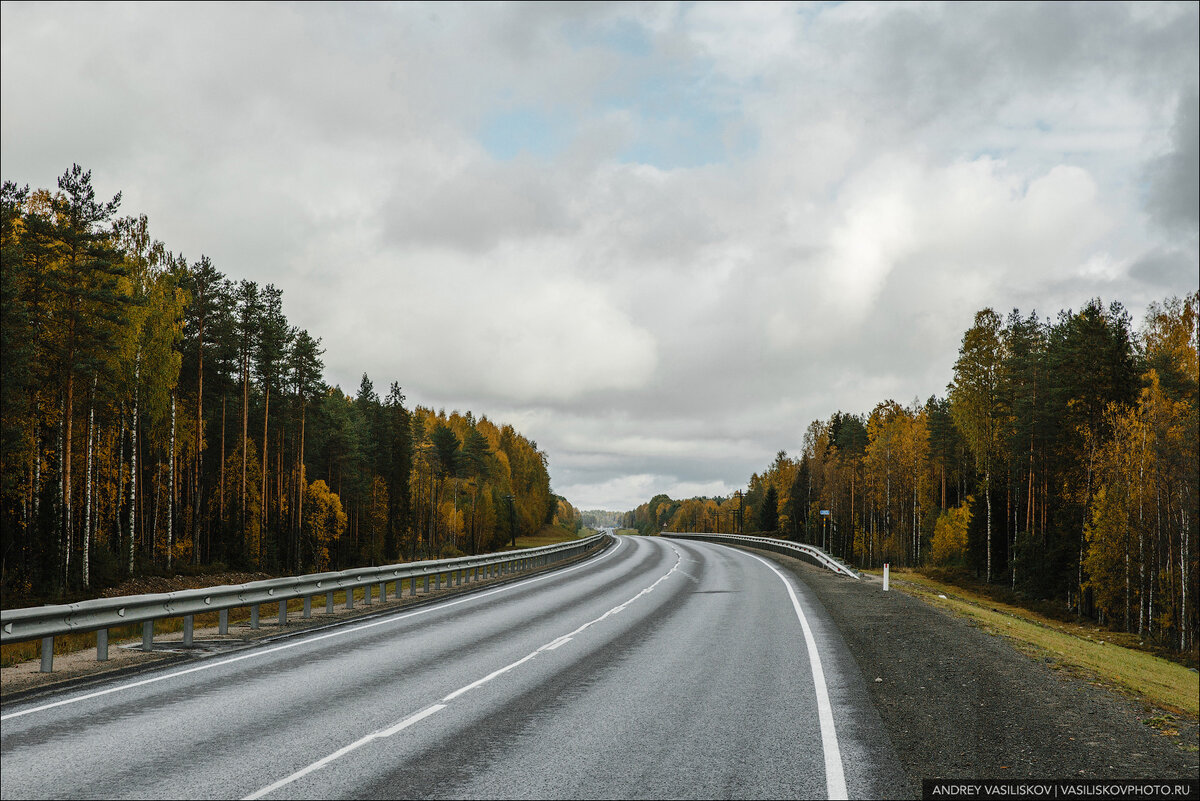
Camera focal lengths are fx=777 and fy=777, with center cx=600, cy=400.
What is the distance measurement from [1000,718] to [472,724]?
17.6 feet

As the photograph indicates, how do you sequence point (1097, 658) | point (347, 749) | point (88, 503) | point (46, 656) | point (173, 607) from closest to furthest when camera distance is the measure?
point (347, 749) → point (46, 656) → point (173, 607) → point (1097, 658) → point (88, 503)

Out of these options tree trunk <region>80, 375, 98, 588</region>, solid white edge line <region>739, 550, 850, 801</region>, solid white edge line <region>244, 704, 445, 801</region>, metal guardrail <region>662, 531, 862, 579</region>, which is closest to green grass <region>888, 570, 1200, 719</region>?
solid white edge line <region>739, 550, 850, 801</region>

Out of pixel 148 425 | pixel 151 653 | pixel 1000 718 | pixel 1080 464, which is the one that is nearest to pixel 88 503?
pixel 148 425

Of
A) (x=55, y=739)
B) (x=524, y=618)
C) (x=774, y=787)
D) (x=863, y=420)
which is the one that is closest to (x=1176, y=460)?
(x=524, y=618)

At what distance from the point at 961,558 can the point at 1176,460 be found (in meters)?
29.4

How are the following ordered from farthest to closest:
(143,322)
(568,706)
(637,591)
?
(143,322), (637,591), (568,706)

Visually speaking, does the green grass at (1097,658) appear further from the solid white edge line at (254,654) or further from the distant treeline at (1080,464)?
the solid white edge line at (254,654)

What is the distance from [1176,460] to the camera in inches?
1213

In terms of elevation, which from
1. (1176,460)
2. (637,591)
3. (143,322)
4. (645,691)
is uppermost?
(143,322)

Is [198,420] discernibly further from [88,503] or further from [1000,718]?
[1000,718]

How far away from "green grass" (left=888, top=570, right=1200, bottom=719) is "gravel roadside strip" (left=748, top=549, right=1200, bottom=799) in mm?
669

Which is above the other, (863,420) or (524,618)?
(863,420)

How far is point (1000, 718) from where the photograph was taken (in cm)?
797

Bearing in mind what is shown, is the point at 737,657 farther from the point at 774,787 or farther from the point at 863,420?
the point at 863,420
